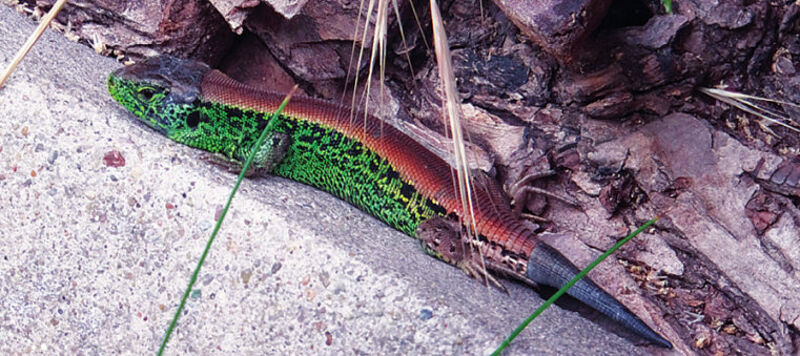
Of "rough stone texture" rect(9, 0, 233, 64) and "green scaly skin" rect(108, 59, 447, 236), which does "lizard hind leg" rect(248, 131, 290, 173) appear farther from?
"rough stone texture" rect(9, 0, 233, 64)

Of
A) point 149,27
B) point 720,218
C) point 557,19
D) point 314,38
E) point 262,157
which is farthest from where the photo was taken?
point 149,27

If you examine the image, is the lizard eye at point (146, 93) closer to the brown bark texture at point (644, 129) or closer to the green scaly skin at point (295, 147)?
the green scaly skin at point (295, 147)

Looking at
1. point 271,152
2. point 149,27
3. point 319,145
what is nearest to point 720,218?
point 319,145

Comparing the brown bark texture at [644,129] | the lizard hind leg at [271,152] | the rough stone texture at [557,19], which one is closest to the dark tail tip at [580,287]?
the brown bark texture at [644,129]

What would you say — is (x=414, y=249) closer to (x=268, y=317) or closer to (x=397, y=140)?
(x=397, y=140)

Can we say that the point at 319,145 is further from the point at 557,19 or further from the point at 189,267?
the point at 557,19

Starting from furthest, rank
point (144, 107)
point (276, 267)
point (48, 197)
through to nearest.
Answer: point (144, 107), point (48, 197), point (276, 267)

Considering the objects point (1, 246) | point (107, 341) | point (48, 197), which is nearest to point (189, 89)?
point (48, 197)
